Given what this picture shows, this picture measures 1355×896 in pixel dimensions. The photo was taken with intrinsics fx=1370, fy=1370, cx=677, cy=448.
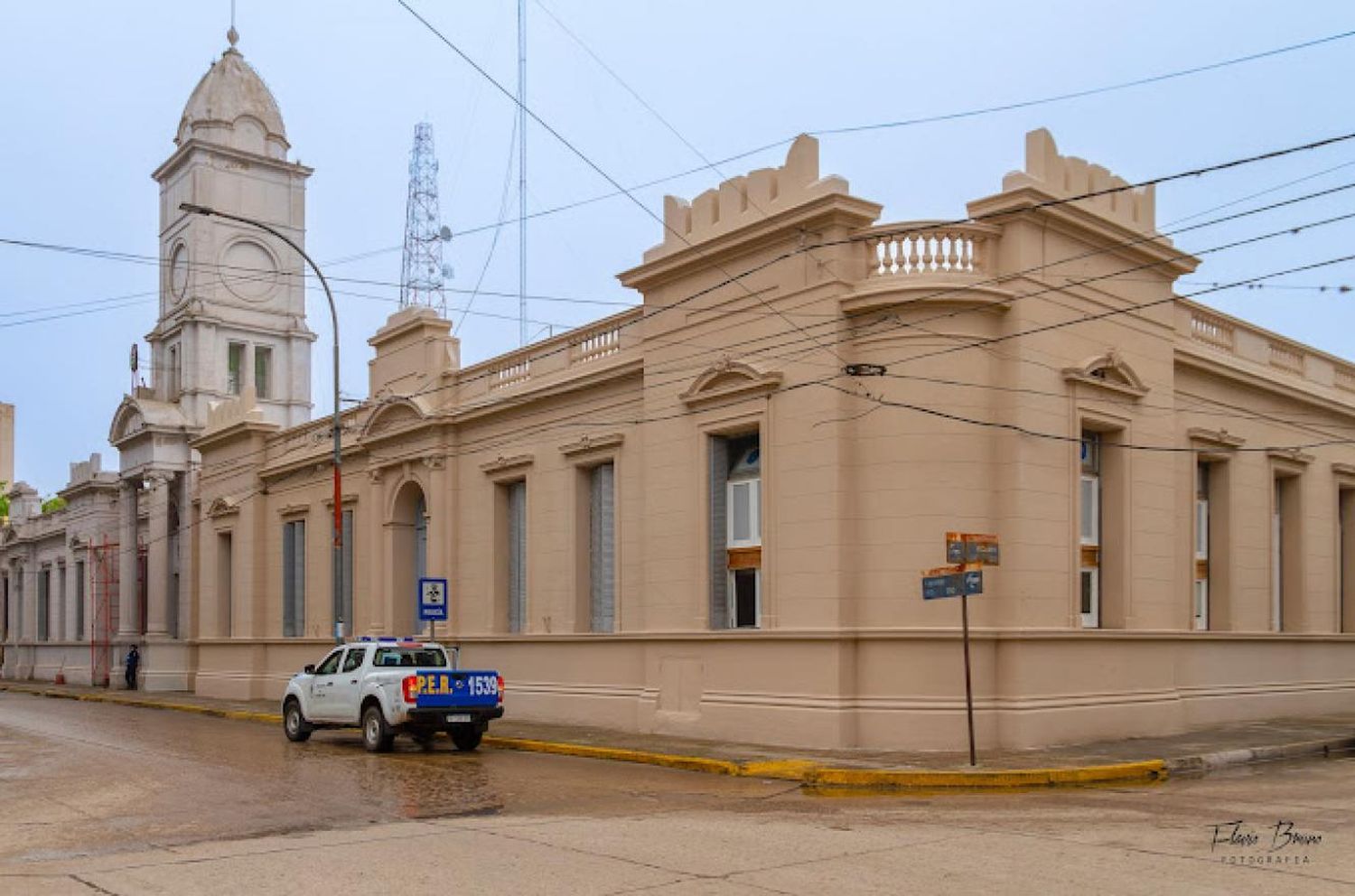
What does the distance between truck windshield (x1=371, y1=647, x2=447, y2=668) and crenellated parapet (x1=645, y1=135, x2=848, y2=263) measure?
282 inches

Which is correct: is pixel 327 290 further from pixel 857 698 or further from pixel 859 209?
pixel 857 698

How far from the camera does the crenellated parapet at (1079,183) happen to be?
19031 mm

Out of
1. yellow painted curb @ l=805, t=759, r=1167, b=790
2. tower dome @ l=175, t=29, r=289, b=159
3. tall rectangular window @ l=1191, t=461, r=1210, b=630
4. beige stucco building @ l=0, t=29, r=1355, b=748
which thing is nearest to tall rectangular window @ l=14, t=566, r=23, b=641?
tower dome @ l=175, t=29, r=289, b=159

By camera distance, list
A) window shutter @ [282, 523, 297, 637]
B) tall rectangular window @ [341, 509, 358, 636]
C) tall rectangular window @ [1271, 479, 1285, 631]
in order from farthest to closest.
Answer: window shutter @ [282, 523, 297, 637] → tall rectangular window @ [341, 509, 358, 636] → tall rectangular window @ [1271, 479, 1285, 631]

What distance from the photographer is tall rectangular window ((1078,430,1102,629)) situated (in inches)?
792

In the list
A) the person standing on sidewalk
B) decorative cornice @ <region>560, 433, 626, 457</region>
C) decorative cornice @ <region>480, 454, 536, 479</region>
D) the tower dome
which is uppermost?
the tower dome

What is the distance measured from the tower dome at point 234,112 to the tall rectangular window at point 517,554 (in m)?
23.0

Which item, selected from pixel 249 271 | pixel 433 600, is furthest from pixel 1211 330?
pixel 249 271

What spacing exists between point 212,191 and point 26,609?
2475 cm

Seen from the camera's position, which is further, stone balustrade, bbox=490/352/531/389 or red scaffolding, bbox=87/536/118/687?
red scaffolding, bbox=87/536/118/687

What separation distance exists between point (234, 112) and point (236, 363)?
8.10 meters

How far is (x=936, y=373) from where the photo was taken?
18.4 meters

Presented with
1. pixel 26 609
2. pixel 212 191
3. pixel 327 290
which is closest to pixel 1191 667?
pixel 327 290

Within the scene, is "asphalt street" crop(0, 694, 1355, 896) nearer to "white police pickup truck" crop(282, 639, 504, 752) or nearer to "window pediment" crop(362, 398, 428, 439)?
"white police pickup truck" crop(282, 639, 504, 752)
